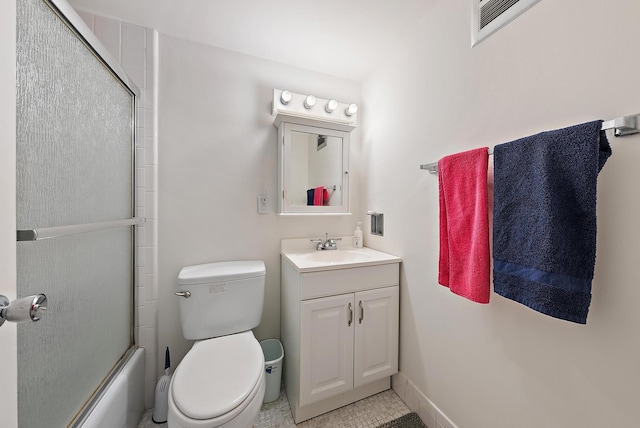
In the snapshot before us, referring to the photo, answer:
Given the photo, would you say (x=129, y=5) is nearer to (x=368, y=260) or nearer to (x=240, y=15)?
(x=240, y=15)

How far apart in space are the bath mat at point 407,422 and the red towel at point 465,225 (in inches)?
31.1

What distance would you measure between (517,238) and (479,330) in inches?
18.0

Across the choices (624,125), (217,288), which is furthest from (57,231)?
(624,125)

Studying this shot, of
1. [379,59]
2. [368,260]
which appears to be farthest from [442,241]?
[379,59]

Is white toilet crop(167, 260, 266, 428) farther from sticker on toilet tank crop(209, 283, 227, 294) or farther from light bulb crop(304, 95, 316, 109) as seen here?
light bulb crop(304, 95, 316, 109)

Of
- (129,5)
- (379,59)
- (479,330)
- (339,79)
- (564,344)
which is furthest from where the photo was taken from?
(339,79)

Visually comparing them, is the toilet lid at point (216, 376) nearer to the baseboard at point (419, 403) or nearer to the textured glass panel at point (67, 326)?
the textured glass panel at point (67, 326)

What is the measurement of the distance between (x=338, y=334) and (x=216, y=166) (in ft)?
4.03

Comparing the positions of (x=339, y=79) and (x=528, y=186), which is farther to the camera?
(x=339, y=79)

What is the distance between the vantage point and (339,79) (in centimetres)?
180

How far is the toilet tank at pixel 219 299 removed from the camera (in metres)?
1.26

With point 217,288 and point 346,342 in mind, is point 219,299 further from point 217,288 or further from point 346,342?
point 346,342

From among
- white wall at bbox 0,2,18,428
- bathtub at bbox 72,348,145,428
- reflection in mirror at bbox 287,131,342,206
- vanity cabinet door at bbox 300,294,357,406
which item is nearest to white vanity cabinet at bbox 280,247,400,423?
vanity cabinet door at bbox 300,294,357,406

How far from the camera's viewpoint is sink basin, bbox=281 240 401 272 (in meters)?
1.23
